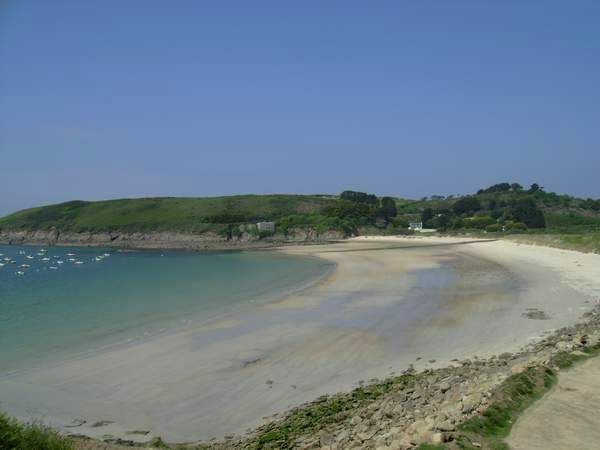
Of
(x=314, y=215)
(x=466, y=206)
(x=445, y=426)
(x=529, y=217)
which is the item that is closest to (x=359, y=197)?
(x=466, y=206)

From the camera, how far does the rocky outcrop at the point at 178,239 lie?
81312mm

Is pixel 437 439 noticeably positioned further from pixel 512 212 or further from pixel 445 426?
pixel 512 212

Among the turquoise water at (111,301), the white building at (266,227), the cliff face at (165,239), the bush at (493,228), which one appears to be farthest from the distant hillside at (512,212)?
the turquoise water at (111,301)

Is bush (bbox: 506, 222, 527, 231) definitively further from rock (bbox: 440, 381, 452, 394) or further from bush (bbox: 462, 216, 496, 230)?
rock (bbox: 440, 381, 452, 394)

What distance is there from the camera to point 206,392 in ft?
35.9

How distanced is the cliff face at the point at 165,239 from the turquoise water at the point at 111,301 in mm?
37521

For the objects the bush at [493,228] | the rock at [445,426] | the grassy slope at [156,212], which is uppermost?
the grassy slope at [156,212]

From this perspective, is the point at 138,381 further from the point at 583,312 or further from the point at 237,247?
the point at 237,247

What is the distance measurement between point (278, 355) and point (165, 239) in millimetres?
80266

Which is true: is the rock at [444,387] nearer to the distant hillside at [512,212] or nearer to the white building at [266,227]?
the distant hillside at [512,212]

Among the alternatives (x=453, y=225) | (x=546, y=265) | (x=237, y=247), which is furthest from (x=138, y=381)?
(x=453, y=225)

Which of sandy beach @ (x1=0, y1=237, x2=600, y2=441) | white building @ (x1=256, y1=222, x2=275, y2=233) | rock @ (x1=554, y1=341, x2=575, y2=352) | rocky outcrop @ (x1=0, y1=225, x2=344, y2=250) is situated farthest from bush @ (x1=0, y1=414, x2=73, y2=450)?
white building @ (x1=256, y1=222, x2=275, y2=233)

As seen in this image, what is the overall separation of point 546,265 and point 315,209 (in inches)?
2858

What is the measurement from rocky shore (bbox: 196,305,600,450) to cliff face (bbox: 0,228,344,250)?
66.3 metres
